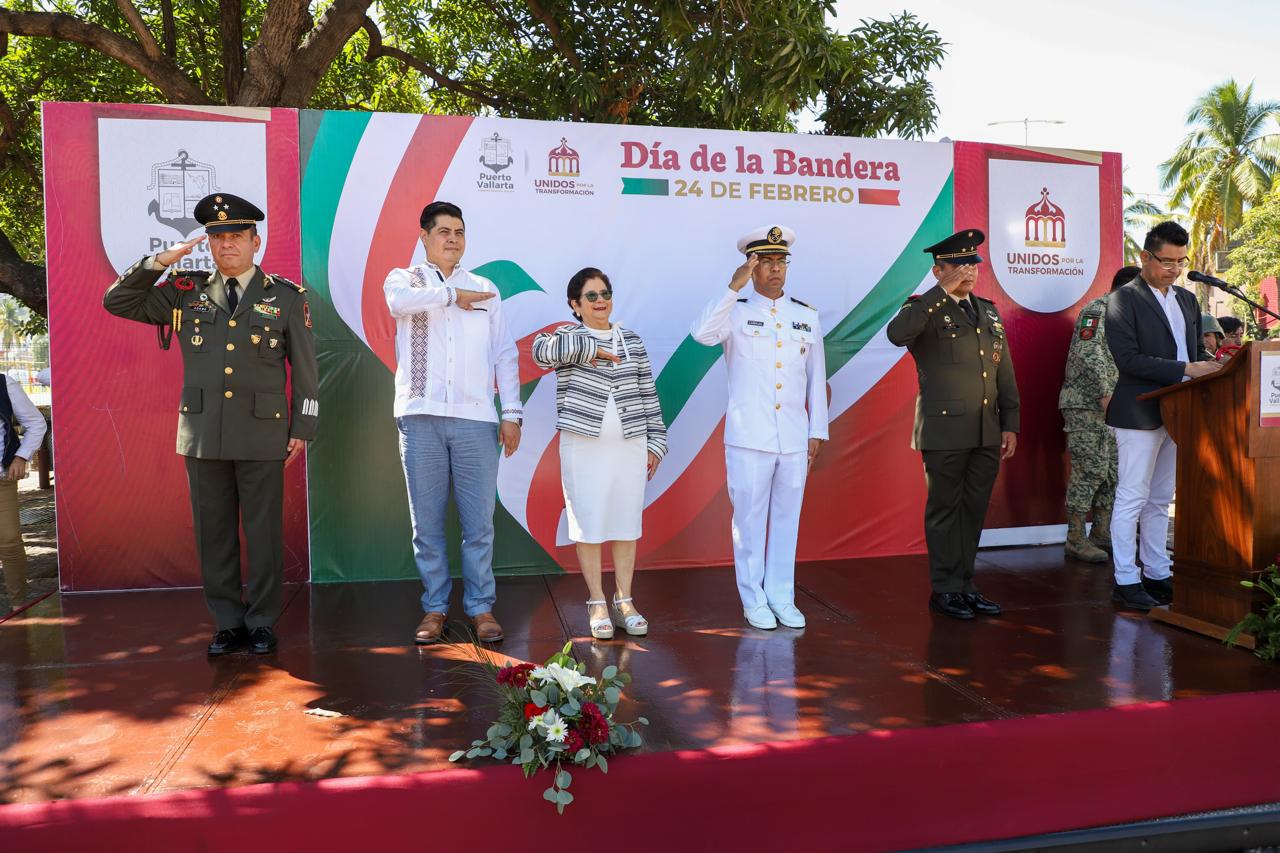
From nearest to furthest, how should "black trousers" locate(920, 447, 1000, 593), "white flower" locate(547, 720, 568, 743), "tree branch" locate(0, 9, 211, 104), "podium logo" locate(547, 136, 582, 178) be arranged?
"white flower" locate(547, 720, 568, 743)
"black trousers" locate(920, 447, 1000, 593)
"podium logo" locate(547, 136, 582, 178)
"tree branch" locate(0, 9, 211, 104)

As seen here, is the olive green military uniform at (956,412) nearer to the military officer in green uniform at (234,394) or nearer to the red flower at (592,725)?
the red flower at (592,725)

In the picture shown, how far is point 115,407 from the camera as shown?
455cm

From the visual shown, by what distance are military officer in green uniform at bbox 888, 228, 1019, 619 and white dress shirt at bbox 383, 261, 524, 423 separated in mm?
1762

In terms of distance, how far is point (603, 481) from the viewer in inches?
149

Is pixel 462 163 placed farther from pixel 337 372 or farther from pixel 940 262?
pixel 940 262

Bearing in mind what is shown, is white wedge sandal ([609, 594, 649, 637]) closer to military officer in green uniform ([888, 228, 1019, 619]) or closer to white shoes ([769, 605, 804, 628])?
white shoes ([769, 605, 804, 628])

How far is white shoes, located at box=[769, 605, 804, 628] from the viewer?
4008 mm

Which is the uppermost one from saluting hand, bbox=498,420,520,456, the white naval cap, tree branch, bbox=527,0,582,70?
tree branch, bbox=527,0,582,70

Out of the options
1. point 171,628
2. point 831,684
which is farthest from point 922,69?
point 171,628

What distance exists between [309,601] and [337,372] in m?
1.16

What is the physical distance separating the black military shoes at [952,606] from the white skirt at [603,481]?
4.86 ft

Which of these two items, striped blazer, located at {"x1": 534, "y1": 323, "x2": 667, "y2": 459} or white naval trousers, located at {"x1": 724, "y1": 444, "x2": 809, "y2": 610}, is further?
white naval trousers, located at {"x1": 724, "y1": 444, "x2": 809, "y2": 610}

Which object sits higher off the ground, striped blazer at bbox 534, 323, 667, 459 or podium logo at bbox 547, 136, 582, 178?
podium logo at bbox 547, 136, 582, 178

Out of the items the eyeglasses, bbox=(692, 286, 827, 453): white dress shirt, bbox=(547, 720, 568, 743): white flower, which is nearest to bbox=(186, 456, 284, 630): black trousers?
bbox=(547, 720, 568, 743): white flower
